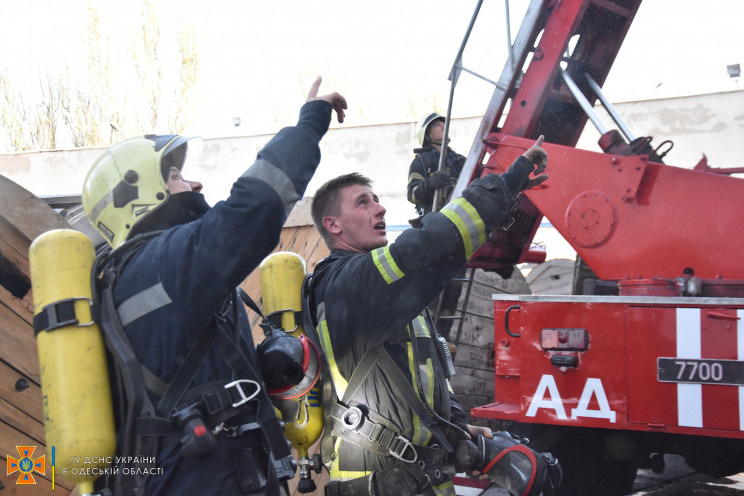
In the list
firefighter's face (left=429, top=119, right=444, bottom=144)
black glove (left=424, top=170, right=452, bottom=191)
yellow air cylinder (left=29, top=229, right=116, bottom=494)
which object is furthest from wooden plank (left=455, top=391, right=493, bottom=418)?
yellow air cylinder (left=29, top=229, right=116, bottom=494)

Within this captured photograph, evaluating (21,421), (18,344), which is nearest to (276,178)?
(18,344)

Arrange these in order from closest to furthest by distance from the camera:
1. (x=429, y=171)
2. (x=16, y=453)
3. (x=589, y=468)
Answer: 1. (x=16, y=453)
2. (x=589, y=468)
3. (x=429, y=171)

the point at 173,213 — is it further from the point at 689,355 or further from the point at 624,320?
the point at 689,355

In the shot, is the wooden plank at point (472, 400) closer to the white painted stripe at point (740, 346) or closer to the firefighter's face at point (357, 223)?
the white painted stripe at point (740, 346)

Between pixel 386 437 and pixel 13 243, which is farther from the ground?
pixel 13 243

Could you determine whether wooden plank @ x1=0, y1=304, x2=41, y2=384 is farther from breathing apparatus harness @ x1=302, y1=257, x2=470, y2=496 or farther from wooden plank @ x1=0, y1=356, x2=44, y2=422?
breathing apparatus harness @ x1=302, y1=257, x2=470, y2=496

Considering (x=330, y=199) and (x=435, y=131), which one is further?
(x=435, y=131)

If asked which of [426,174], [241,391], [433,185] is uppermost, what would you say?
[426,174]

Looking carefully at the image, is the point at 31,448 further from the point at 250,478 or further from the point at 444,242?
the point at 444,242

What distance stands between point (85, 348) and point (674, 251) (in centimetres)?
305

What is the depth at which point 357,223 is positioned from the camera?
2.58 m

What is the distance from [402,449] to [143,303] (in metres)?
0.90

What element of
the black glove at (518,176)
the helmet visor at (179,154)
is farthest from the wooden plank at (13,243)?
the black glove at (518,176)

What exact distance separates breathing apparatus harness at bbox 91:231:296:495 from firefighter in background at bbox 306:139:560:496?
370 millimetres
